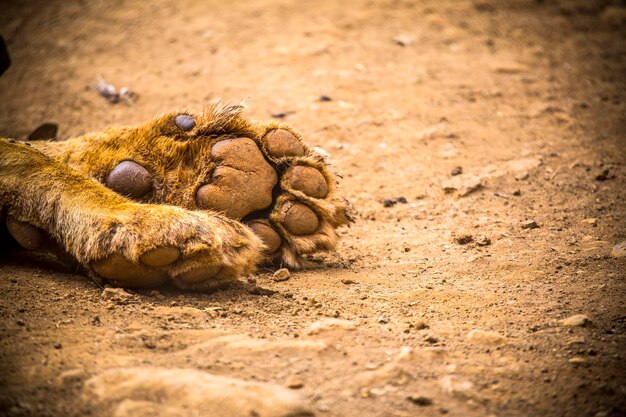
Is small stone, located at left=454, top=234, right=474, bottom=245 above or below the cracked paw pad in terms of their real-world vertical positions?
below

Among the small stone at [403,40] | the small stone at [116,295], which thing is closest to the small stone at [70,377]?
the small stone at [116,295]

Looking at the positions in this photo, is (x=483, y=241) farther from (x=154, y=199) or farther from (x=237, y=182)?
(x=154, y=199)

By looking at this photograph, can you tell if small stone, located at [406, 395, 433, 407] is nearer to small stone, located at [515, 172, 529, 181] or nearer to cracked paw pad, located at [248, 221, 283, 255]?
cracked paw pad, located at [248, 221, 283, 255]

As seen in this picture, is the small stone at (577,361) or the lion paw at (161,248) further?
the lion paw at (161,248)

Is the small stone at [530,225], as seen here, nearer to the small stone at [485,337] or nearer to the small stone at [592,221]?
the small stone at [592,221]

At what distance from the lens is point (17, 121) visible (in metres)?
4.61

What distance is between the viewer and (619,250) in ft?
8.89

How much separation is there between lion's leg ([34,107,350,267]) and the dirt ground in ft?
0.77

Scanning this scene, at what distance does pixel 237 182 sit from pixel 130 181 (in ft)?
1.51

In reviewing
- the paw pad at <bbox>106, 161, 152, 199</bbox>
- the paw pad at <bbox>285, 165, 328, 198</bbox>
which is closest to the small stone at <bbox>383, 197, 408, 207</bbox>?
the paw pad at <bbox>285, 165, 328, 198</bbox>

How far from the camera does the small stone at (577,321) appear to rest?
211 cm

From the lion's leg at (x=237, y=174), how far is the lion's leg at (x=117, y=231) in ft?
0.39

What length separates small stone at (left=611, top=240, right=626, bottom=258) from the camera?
2.67 m

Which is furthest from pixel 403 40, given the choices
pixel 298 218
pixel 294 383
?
pixel 294 383
